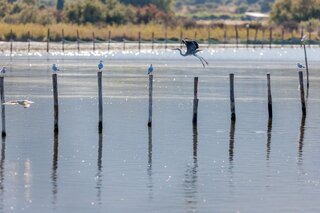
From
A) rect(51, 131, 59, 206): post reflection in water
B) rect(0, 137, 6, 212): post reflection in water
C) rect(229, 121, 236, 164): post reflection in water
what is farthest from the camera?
rect(229, 121, 236, 164): post reflection in water

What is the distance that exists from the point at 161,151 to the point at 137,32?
96.2 m

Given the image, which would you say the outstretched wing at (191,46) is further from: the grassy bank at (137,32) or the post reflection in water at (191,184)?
the grassy bank at (137,32)

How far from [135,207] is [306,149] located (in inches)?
480

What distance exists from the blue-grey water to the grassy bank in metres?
53.4

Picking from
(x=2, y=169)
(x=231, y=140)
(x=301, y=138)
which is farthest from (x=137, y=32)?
(x=2, y=169)

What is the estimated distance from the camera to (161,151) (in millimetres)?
39469

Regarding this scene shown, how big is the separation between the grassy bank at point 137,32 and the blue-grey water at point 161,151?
53.4 metres

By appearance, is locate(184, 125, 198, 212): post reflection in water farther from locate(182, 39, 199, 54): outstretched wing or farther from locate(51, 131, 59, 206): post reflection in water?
locate(182, 39, 199, 54): outstretched wing

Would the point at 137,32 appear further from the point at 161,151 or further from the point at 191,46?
the point at 161,151

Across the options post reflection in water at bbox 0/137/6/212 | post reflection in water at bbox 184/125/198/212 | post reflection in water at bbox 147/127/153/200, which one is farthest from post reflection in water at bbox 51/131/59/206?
post reflection in water at bbox 184/125/198/212

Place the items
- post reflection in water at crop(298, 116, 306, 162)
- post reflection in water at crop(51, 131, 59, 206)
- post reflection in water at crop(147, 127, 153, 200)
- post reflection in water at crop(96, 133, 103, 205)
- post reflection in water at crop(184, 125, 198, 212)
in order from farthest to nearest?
post reflection in water at crop(298, 116, 306, 162) → post reflection in water at crop(147, 127, 153, 200) → post reflection in water at crop(51, 131, 59, 206) → post reflection in water at crop(96, 133, 103, 205) → post reflection in water at crop(184, 125, 198, 212)

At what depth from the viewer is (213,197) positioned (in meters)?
30.8

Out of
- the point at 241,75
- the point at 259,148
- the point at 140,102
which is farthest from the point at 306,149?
the point at 241,75

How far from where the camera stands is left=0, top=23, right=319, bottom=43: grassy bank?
415ft
